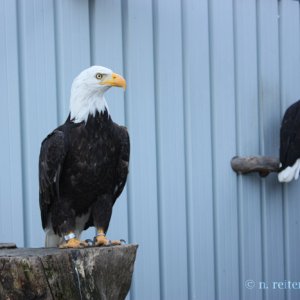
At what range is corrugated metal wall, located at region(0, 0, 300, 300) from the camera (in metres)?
4.84

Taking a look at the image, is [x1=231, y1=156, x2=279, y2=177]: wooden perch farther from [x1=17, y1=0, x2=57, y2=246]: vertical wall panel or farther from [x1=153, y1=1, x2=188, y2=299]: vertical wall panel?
[x1=17, y1=0, x2=57, y2=246]: vertical wall panel

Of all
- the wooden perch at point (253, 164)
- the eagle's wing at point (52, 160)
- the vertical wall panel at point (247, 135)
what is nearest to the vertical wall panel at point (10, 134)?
the eagle's wing at point (52, 160)

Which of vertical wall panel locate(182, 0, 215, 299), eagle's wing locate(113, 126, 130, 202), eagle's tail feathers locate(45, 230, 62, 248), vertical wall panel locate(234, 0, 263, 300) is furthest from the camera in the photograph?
vertical wall panel locate(234, 0, 263, 300)

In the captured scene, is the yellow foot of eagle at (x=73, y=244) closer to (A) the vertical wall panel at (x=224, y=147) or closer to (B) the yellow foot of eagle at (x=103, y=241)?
(B) the yellow foot of eagle at (x=103, y=241)

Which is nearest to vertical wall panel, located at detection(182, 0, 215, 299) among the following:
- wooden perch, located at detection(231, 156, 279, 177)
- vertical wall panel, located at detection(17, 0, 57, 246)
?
wooden perch, located at detection(231, 156, 279, 177)

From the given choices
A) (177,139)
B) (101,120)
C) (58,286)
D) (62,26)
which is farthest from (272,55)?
(58,286)

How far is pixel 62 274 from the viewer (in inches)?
134

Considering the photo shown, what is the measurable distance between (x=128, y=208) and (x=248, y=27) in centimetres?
197

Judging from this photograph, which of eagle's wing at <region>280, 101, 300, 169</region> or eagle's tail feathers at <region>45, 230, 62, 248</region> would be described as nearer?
eagle's tail feathers at <region>45, 230, 62, 248</region>

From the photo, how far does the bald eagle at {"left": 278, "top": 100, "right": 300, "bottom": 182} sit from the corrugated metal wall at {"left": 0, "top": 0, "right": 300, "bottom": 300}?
207 mm

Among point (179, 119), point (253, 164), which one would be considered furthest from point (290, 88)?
point (179, 119)

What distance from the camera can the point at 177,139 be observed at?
568 cm

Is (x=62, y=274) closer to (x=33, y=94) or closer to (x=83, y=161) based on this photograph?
(x=83, y=161)

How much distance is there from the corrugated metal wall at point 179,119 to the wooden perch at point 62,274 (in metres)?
1.38
